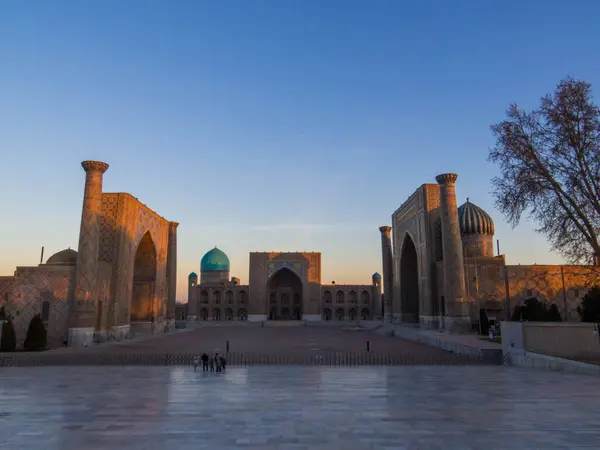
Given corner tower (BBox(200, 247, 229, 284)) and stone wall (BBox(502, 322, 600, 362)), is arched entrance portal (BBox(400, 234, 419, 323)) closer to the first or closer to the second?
stone wall (BBox(502, 322, 600, 362))

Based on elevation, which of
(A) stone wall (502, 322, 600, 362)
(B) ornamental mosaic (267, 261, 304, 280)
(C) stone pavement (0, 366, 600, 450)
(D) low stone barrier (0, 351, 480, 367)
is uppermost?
(B) ornamental mosaic (267, 261, 304, 280)

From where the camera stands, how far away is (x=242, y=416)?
23.8ft

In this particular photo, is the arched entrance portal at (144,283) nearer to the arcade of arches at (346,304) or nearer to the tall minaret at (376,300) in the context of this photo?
the arcade of arches at (346,304)

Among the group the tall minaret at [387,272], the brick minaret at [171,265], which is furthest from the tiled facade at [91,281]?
the tall minaret at [387,272]

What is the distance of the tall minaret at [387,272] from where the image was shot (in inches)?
1715

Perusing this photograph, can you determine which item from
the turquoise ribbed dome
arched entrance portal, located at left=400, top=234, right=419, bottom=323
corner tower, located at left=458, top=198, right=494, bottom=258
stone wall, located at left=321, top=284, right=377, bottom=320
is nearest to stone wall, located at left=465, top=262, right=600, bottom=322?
corner tower, located at left=458, top=198, right=494, bottom=258

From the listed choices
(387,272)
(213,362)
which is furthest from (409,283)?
(213,362)

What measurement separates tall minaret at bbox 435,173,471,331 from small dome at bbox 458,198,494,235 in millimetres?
11340

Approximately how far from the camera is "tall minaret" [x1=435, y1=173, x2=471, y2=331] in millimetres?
27766

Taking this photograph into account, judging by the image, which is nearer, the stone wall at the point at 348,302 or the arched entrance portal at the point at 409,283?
the arched entrance portal at the point at 409,283

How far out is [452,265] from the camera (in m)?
28.5

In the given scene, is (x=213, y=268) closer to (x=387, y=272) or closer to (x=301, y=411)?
(x=387, y=272)

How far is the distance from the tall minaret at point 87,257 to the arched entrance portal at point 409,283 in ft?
86.0

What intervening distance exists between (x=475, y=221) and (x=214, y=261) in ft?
137
